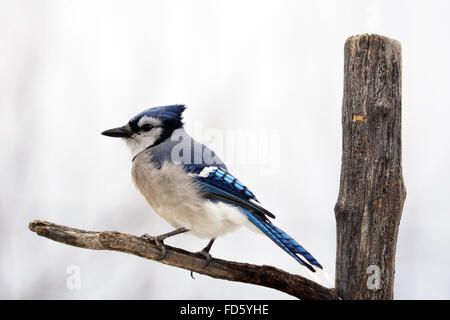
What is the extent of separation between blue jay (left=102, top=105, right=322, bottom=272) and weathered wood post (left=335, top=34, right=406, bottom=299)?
260mm

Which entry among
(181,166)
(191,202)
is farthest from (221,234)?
Result: (181,166)

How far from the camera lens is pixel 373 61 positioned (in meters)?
1.74

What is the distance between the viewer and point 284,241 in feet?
5.68

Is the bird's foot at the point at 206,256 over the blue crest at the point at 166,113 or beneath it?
beneath

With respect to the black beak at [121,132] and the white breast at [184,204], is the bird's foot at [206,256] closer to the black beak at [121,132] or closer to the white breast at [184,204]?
the white breast at [184,204]

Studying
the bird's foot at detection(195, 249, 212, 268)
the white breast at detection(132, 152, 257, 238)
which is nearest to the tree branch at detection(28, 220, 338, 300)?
the bird's foot at detection(195, 249, 212, 268)

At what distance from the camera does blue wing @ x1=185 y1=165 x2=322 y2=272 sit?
171 centimetres

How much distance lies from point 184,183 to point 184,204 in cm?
8

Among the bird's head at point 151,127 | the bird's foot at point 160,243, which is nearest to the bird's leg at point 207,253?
the bird's foot at point 160,243

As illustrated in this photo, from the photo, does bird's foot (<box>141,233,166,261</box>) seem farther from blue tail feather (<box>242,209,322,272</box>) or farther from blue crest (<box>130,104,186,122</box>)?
blue crest (<box>130,104,186,122</box>)

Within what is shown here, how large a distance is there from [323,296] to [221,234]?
418mm

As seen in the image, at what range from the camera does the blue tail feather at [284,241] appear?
→ 170 cm
